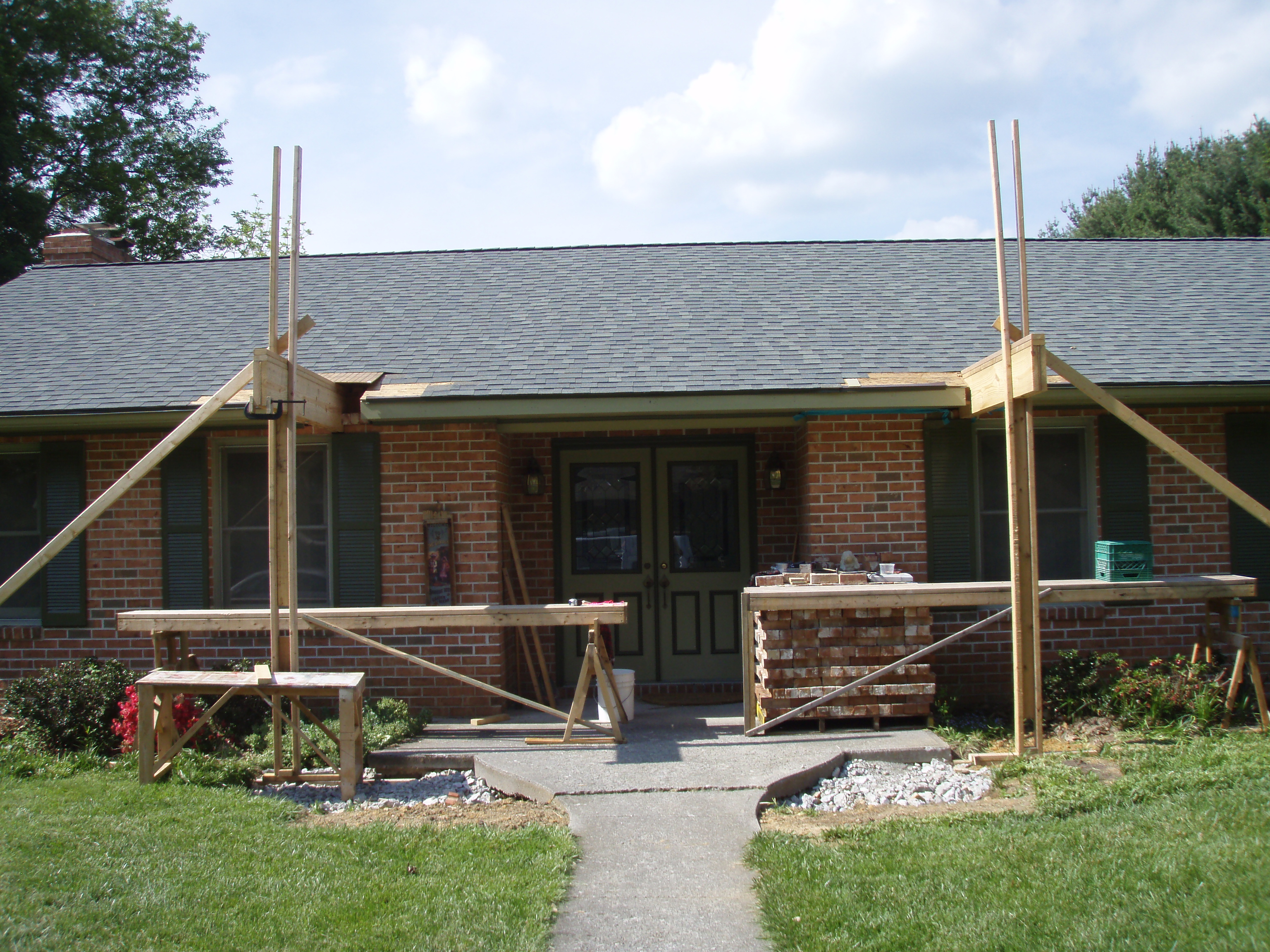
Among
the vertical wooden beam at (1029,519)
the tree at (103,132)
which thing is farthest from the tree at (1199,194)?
the tree at (103,132)

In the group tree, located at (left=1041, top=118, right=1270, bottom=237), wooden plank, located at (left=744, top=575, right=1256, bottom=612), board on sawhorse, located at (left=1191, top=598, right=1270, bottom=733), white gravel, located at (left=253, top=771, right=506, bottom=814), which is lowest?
white gravel, located at (left=253, top=771, right=506, bottom=814)

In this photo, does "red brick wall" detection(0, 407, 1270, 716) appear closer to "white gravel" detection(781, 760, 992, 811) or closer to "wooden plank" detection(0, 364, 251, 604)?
"white gravel" detection(781, 760, 992, 811)

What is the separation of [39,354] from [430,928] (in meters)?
7.25

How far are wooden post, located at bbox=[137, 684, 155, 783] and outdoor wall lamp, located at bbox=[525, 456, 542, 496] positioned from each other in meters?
3.50

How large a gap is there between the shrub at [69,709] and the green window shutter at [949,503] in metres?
6.04

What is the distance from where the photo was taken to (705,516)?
8828mm

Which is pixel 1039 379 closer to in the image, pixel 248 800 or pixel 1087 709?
pixel 1087 709

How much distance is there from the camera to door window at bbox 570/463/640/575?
8812 mm

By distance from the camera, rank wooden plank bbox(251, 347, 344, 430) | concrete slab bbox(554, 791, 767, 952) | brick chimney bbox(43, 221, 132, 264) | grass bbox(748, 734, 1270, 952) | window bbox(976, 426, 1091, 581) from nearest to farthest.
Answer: grass bbox(748, 734, 1270, 952)
concrete slab bbox(554, 791, 767, 952)
wooden plank bbox(251, 347, 344, 430)
window bbox(976, 426, 1091, 581)
brick chimney bbox(43, 221, 132, 264)

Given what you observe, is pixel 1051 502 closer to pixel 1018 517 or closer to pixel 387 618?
pixel 1018 517

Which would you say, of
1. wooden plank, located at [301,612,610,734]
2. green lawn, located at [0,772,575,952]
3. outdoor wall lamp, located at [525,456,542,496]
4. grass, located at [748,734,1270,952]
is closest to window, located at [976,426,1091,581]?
grass, located at [748,734,1270,952]

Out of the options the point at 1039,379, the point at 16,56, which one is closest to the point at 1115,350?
the point at 1039,379

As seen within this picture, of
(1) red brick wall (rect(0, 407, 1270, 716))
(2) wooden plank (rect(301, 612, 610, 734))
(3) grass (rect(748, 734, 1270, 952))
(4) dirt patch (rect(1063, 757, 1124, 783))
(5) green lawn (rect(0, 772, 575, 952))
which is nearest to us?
(3) grass (rect(748, 734, 1270, 952))

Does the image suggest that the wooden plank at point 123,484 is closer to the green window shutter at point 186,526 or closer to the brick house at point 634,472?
the brick house at point 634,472
